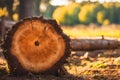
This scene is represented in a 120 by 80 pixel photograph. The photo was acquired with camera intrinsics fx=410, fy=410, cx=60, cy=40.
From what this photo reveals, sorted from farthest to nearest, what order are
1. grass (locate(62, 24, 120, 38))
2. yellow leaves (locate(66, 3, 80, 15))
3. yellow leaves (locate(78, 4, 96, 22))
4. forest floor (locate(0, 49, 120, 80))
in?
yellow leaves (locate(66, 3, 80, 15)), yellow leaves (locate(78, 4, 96, 22)), grass (locate(62, 24, 120, 38)), forest floor (locate(0, 49, 120, 80))

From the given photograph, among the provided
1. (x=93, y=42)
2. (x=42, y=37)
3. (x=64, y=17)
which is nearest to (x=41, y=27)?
(x=42, y=37)

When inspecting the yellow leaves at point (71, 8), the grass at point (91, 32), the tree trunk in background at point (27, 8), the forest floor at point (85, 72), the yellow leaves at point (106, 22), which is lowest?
the yellow leaves at point (106, 22)

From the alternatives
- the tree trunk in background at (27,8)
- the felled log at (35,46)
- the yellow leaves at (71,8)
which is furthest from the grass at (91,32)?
the yellow leaves at (71,8)

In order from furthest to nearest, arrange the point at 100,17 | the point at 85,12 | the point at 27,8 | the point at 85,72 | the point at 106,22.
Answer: the point at 85,12 < the point at 100,17 < the point at 106,22 < the point at 27,8 < the point at 85,72

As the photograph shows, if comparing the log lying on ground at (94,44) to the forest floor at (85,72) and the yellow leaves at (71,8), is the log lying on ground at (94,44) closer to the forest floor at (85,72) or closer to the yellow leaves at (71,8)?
the forest floor at (85,72)

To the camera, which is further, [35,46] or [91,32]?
[91,32]

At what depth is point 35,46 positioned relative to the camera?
8469 millimetres

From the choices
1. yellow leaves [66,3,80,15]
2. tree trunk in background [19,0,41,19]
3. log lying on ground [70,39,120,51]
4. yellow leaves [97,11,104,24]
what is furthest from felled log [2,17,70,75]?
yellow leaves [66,3,80,15]

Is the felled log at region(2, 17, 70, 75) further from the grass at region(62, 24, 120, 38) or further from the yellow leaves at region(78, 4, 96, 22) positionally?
the yellow leaves at region(78, 4, 96, 22)

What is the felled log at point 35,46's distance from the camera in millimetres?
8414

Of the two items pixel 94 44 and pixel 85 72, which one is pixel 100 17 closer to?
pixel 94 44

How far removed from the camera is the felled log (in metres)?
8.41

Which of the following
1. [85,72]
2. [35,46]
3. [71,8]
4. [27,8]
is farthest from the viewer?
[71,8]

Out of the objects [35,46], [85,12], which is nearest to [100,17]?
[85,12]
